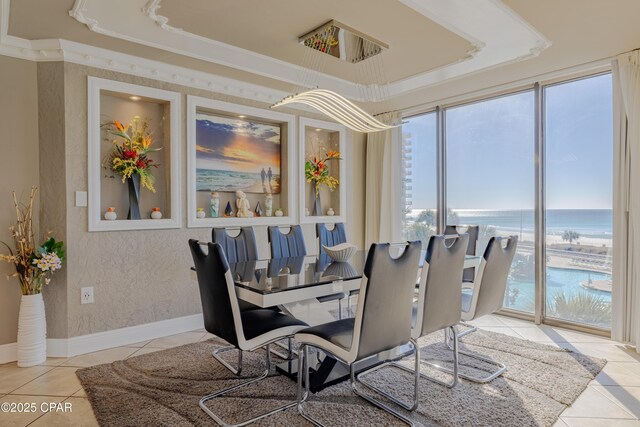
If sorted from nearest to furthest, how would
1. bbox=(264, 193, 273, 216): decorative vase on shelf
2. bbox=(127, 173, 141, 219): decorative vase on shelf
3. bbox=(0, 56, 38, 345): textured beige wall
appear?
bbox=(0, 56, 38, 345): textured beige wall
bbox=(127, 173, 141, 219): decorative vase on shelf
bbox=(264, 193, 273, 216): decorative vase on shelf

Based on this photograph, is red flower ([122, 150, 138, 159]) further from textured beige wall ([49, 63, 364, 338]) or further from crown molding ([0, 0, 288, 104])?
crown molding ([0, 0, 288, 104])

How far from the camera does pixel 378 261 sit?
190 centimetres

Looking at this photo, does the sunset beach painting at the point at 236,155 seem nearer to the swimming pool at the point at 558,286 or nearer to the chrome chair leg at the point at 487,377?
the chrome chair leg at the point at 487,377

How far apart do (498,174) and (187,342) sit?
377 cm

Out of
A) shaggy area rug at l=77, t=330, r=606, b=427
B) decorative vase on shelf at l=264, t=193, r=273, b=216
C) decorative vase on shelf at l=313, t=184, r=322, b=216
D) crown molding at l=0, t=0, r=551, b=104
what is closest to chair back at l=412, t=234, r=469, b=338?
shaggy area rug at l=77, t=330, r=606, b=427

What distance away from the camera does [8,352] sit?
300 cm

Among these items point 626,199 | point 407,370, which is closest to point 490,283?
point 407,370

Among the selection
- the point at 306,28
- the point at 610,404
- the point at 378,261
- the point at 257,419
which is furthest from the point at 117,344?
the point at 610,404

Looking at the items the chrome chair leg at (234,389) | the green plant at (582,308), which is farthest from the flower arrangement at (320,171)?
the green plant at (582,308)

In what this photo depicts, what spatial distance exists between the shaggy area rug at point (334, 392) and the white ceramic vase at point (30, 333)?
1.57 feet

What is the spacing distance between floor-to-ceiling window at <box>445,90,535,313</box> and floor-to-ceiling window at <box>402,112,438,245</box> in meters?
0.22

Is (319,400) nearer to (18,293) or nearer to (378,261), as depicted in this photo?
(378,261)

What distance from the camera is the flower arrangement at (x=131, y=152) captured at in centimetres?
341

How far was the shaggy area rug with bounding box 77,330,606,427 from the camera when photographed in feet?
7.04
